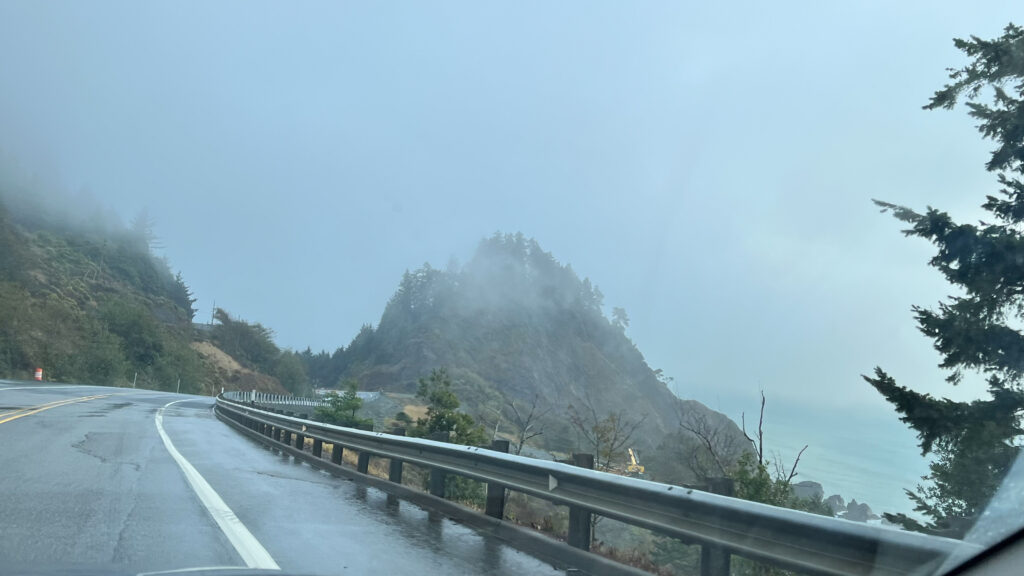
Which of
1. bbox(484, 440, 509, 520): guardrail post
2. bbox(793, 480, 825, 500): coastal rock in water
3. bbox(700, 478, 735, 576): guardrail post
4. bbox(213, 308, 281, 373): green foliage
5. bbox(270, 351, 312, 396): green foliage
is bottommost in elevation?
bbox(793, 480, 825, 500): coastal rock in water

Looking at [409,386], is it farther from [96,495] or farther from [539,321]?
[96,495]

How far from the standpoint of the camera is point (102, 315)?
96250 mm

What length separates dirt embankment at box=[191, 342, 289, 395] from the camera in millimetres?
117969

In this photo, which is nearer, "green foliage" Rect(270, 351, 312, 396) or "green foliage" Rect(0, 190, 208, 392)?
"green foliage" Rect(0, 190, 208, 392)

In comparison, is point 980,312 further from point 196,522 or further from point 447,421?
point 447,421

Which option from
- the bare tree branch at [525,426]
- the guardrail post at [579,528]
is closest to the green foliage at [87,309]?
the bare tree branch at [525,426]

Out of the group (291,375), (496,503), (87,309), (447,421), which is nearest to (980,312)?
(496,503)

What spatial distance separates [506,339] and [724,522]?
440 ft

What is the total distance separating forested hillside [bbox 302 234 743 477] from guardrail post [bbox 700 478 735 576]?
9120cm

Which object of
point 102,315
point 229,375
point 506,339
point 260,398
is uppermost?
point 506,339

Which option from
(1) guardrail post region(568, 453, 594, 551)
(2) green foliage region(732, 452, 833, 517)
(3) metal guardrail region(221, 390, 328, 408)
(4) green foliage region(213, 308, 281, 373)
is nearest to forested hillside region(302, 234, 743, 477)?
(4) green foliage region(213, 308, 281, 373)

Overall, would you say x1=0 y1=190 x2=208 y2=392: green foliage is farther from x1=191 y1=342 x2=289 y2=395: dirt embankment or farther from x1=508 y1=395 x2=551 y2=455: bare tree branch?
x1=508 y1=395 x2=551 y2=455: bare tree branch

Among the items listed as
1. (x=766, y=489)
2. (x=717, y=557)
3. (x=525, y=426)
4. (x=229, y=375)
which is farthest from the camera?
(x=229, y=375)

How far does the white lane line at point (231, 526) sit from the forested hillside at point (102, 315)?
67.9 meters
